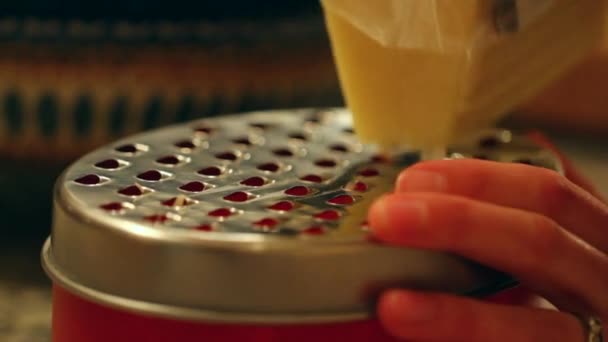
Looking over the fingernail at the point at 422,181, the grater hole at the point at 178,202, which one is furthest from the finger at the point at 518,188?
the grater hole at the point at 178,202

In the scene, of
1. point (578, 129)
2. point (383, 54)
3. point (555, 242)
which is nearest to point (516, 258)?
point (555, 242)

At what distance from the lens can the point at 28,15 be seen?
62 cm

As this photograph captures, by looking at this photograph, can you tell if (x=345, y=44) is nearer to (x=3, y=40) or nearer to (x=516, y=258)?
(x=516, y=258)

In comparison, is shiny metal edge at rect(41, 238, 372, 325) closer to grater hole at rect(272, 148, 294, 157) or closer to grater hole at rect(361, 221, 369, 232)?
grater hole at rect(361, 221, 369, 232)

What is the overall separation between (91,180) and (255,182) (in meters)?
0.09

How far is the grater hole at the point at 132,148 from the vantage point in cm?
54

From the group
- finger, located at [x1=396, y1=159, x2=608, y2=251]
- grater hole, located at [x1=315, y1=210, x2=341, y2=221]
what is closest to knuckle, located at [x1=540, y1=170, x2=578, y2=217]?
finger, located at [x1=396, y1=159, x2=608, y2=251]

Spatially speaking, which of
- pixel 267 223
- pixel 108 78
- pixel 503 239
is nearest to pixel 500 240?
pixel 503 239

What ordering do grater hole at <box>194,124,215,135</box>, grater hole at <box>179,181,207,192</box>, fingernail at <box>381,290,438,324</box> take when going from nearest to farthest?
fingernail at <box>381,290,438,324</box> < grater hole at <box>179,181,207,192</box> < grater hole at <box>194,124,215,135</box>

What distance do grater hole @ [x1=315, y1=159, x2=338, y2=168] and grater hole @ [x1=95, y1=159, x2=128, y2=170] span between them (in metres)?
0.11

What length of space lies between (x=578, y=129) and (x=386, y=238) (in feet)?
2.49

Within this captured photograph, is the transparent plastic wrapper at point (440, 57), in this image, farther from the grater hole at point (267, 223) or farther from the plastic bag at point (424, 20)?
the grater hole at point (267, 223)

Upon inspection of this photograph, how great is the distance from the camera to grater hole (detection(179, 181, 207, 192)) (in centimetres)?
48

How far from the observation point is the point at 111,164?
1.67 feet
